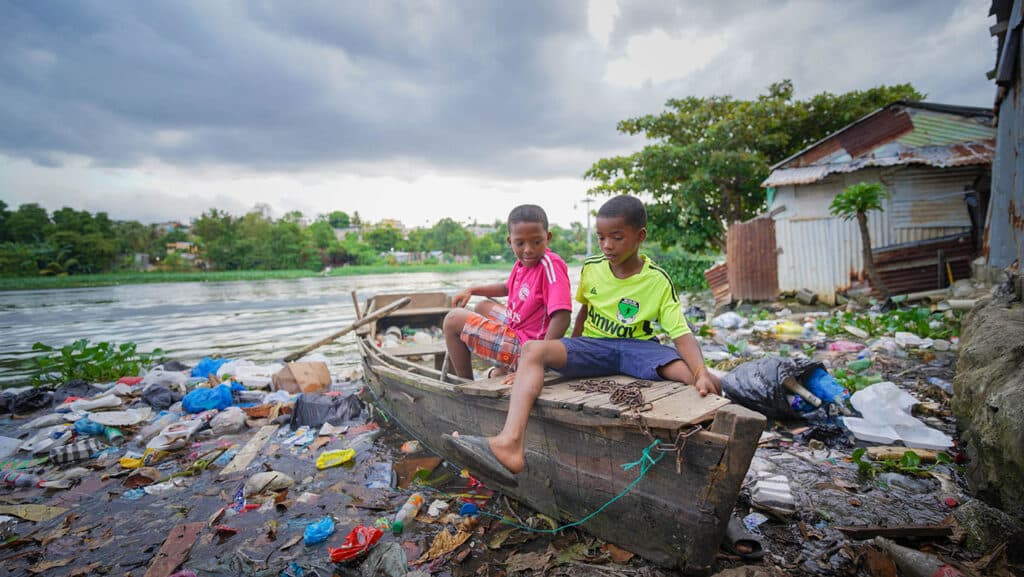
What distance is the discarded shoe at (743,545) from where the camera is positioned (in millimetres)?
2154

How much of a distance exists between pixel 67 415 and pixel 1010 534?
7461 mm

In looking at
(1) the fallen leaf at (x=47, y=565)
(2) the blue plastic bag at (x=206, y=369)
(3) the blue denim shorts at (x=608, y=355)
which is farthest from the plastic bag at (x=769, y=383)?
(2) the blue plastic bag at (x=206, y=369)

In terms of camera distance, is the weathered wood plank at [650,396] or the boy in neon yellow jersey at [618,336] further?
the boy in neon yellow jersey at [618,336]

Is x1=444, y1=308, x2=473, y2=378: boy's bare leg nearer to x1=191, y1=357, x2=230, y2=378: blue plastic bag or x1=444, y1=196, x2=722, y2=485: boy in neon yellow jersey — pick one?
x1=444, y1=196, x2=722, y2=485: boy in neon yellow jersey

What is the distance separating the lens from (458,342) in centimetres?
357

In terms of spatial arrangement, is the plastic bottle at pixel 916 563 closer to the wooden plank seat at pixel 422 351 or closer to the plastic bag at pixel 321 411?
the wooden plank seat at pixel 422 351

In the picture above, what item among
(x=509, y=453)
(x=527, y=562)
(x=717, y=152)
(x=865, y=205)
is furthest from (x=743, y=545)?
(x=717, y=152)

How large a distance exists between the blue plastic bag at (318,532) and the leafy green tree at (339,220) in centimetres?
8904

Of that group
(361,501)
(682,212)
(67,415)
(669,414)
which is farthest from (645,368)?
(682,212)

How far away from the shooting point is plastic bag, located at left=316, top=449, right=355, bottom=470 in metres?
3.91

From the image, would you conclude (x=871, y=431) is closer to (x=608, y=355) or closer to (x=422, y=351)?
(x=608, y=355)

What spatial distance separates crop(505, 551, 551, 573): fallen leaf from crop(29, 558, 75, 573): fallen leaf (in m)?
2.64

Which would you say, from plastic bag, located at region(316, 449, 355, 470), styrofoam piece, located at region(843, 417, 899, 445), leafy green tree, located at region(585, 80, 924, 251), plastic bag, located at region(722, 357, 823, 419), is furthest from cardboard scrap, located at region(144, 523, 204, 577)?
leafy green tree, located at region(585, 80, 924, 251)

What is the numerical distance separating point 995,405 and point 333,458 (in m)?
4.34
